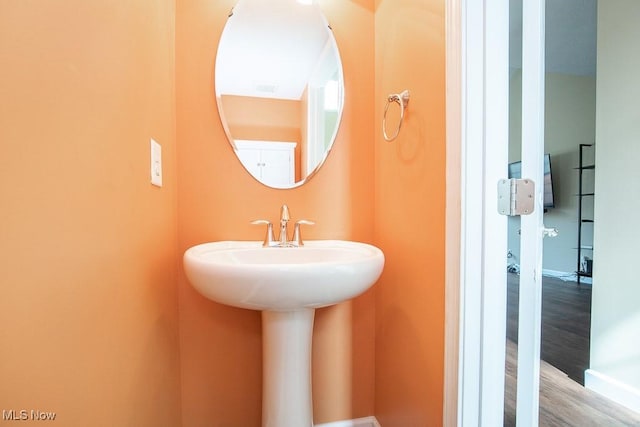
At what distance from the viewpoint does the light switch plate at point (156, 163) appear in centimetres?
81

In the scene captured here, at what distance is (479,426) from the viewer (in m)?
0.74

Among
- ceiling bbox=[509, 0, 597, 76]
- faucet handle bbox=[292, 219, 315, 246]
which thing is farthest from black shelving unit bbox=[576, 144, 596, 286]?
faucet handle bbox=[292, 219, 315, 246]

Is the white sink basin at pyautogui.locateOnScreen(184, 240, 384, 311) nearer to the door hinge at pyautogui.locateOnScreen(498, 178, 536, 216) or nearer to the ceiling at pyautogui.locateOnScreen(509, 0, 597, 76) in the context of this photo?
the door hinge at pyautogui.locateOnScreen(498, 178, 536, 216)

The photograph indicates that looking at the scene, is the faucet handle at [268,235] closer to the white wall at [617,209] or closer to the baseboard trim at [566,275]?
the white wall at [617,209]

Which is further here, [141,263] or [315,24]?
[315,24]

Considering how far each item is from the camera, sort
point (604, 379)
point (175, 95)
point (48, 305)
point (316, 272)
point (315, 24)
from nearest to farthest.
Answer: point (48, 305)
point (316, 272)
point (175, 95)
point (315, 24)
point (604, 379)

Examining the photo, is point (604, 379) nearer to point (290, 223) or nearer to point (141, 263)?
point (290, 223)

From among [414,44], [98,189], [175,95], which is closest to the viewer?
[98,189]

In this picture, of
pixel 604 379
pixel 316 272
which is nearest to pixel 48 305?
pixel 316 272

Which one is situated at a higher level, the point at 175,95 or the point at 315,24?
the point at 315,24

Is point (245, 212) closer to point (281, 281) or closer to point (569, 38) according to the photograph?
point (281, 281)

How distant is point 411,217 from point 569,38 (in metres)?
3.55

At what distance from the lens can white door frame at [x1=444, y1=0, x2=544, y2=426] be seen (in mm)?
724

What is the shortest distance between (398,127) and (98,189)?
88 cm
